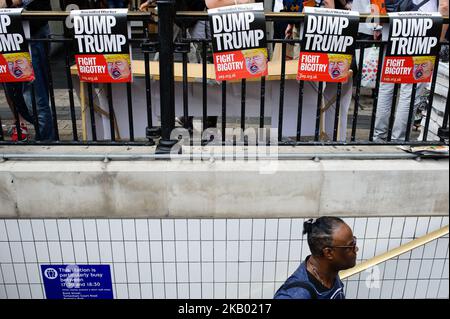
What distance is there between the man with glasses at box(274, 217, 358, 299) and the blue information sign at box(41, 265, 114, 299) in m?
1.55

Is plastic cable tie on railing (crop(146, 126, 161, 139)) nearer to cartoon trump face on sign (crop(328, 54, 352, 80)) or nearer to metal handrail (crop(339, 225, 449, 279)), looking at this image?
cartoon trump face on sign (crop(328, 54, 352, 80))

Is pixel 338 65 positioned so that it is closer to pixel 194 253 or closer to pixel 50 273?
pixel 194 253

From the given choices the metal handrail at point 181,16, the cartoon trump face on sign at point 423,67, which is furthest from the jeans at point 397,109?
the metal handrail at point 181,16

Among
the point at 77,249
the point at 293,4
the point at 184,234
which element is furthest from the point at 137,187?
the point at 293,4

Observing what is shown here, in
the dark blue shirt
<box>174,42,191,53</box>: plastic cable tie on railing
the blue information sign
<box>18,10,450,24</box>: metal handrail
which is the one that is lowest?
the blue information sign

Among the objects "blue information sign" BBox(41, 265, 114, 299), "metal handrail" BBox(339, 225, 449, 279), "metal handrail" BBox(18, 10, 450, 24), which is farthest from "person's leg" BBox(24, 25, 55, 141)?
"metal handrail" BBox(339, 225, 449, 279)

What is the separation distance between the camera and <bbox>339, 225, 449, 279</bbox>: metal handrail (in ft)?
12.4

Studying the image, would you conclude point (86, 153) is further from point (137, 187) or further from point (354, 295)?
point (354, 295)

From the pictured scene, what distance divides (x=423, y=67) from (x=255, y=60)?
1400mm

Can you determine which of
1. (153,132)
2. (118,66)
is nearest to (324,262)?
(153,132)

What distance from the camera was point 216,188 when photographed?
3631mm

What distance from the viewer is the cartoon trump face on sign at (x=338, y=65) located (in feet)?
12.1

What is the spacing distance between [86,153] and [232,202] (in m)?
1.28

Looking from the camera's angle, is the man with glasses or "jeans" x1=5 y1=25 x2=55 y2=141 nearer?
the man with glasses
